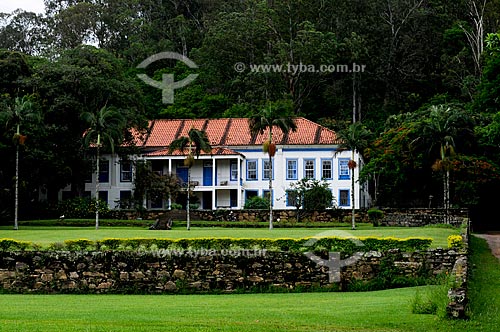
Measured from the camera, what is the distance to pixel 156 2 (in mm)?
84750

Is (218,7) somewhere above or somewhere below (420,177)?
above

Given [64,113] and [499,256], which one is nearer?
[499,256]

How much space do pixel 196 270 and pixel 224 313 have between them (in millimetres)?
6429

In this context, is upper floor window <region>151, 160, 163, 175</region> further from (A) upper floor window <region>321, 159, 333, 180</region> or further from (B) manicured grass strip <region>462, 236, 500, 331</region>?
(B) manicured grass strip <region>462, 236, 500, 331</region>

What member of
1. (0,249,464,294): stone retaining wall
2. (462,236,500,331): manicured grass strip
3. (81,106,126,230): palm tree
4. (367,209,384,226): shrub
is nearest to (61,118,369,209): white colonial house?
(81,106,126,230): palm tree

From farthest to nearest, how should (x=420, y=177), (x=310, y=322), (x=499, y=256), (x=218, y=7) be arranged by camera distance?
(x=218, y=7)
(x=420, y=177)
(x=499, y=256)
(x=310, y=322)

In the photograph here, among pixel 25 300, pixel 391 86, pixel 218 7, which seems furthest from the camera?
pixel 218 7

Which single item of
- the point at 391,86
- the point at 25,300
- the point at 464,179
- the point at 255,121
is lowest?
the point at 25,300

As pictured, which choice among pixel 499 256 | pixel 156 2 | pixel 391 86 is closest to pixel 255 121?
pixel 499 256

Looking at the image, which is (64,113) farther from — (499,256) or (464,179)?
(499,256)

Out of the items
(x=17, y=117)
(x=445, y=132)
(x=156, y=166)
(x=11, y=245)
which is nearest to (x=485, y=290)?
(x=11, y=245)

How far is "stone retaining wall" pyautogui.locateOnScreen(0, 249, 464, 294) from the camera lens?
66.9 ft

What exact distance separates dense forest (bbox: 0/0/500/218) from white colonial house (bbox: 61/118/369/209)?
269cm

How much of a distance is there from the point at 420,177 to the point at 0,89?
25.9 meters
